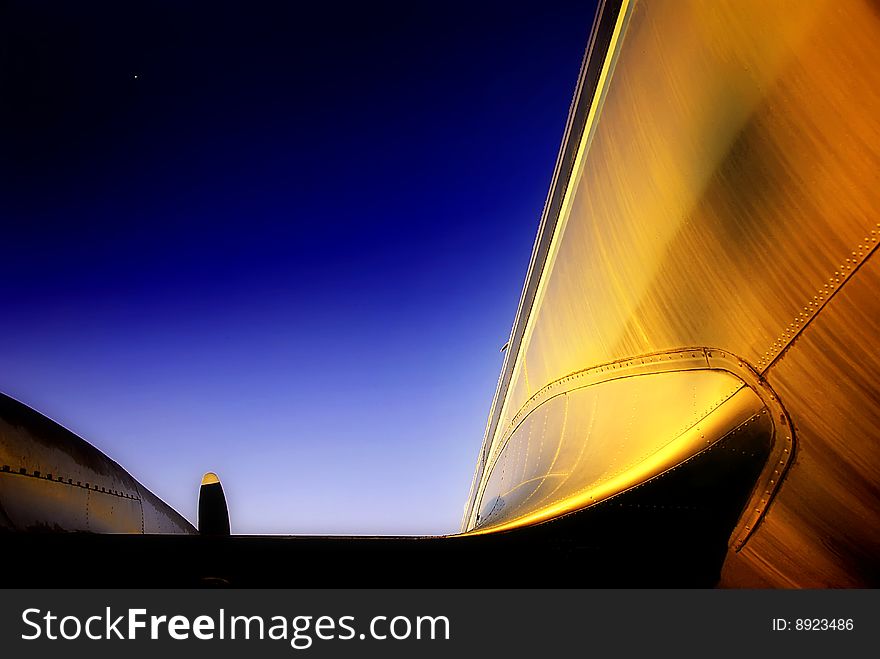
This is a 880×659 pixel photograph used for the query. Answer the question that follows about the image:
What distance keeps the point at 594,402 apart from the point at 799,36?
2783 millimetres

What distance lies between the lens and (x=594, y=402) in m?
4.31

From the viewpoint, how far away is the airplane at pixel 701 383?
222 cm

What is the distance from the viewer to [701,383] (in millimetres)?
3105

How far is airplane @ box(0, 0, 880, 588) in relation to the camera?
2.22 m

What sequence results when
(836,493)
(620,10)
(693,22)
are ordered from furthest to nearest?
(620,10), (693,22), (836,493)

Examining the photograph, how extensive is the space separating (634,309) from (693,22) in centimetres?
178

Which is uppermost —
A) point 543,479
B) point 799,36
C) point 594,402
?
point 799,36

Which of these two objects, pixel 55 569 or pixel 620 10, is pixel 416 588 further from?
pixel 620 10
